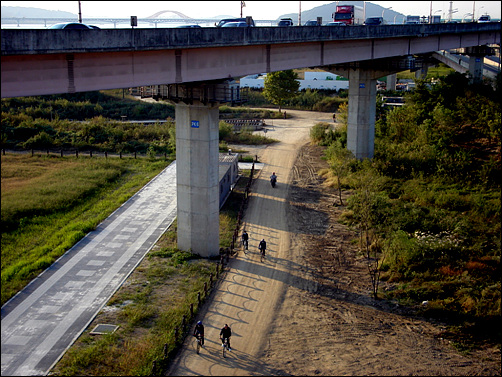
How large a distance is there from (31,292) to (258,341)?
8.53 metres

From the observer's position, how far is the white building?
8519 centimetres

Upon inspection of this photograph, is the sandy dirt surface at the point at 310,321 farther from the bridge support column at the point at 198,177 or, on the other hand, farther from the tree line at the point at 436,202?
the bridge support column at the point at 198,177

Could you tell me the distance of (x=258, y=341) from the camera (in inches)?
675

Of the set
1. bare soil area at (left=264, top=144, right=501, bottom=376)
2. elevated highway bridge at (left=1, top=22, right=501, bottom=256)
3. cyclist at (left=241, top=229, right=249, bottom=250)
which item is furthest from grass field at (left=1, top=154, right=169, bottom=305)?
bare soil area at (left=264, top=144, right=501, bottom=376)

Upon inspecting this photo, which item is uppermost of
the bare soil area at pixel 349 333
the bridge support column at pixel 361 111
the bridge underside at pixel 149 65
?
the bridge underside at pixel 149 65

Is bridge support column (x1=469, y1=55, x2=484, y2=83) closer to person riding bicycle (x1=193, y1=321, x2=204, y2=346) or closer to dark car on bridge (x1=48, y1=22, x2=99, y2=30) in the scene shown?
dark car on bridge (x1=48, y1=22, x2=99, y2=30)

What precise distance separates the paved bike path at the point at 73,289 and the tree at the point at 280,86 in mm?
41707

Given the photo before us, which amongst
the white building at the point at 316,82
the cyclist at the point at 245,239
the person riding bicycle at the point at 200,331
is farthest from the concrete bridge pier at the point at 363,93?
the white building at the point at 316,82

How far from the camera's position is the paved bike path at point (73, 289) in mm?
15674

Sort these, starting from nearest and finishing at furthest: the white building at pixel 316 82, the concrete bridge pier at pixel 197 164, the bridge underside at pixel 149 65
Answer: the bridge underside at pixel 149 65, the concrete bridge pier at pixel 197 164, the white building at pixel 316 82

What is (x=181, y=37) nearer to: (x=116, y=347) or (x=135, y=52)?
(x=135, y=52)

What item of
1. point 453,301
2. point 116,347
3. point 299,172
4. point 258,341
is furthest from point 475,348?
point 299,172

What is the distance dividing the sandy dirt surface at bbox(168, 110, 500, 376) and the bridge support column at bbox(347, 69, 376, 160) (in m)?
13.3

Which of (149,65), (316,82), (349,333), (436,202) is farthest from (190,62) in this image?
(316,82)
